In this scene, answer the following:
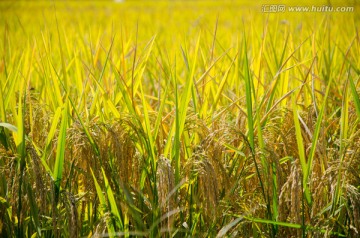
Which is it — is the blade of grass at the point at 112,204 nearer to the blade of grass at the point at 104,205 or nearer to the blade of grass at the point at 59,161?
the blade of grass at the point at 104,205

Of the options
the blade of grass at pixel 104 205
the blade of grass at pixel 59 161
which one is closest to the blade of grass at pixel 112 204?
the blade of grass at pixel 104 205

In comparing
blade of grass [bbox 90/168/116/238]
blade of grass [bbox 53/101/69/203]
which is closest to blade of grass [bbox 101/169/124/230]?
blade of grass [bbox 90/168/116/238]

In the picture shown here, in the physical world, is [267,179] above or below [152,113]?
below

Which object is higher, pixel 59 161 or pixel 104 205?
pixel 59 161

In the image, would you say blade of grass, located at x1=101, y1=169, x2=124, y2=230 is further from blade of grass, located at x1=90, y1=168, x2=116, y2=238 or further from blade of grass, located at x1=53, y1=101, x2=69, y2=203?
blade of grass, located at x1=53, y1=101, x2=69, y2=203

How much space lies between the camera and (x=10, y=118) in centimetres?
152

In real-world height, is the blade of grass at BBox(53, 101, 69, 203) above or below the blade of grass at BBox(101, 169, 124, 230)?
above

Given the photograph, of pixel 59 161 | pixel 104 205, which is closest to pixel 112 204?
pixel 104 205

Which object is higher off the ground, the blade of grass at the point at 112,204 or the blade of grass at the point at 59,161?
the blade of grass at the point at 59,161

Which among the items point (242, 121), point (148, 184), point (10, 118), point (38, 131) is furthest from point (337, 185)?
point (10, 118)

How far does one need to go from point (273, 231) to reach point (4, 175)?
2.22 ft

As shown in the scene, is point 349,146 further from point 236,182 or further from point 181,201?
point 181,201

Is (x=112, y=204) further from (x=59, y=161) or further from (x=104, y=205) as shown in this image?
(x=59, y=161)

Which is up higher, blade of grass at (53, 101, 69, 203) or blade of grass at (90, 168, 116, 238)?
blade of grass at (53, 101, 69, 203)
